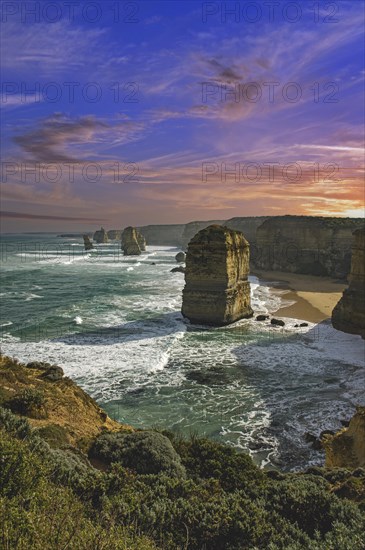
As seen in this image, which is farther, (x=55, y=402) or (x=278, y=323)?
(x=278, y=323)

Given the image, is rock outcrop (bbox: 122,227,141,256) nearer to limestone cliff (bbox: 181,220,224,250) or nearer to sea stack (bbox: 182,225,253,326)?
limestone cliff (bbox: 181,220,224,250)

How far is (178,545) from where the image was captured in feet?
18.0

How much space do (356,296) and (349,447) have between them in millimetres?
17305

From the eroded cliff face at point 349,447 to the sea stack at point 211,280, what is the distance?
17605mm

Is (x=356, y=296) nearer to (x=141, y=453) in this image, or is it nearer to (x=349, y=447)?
(x=349, y=447)

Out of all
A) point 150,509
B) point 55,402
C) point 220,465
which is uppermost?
point 150,509

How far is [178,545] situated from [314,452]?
9093mm

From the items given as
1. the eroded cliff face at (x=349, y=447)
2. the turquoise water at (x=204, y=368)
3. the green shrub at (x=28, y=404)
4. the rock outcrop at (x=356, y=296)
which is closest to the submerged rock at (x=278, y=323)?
the turquoise water at (x=204, y=368)

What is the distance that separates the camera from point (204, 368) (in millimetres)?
20641

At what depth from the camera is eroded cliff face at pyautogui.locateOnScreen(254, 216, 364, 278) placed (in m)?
58.9

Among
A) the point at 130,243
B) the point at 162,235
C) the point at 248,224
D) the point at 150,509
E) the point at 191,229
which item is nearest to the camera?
the point at 150,509

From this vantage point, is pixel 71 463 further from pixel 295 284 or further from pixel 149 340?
pixel 295 284

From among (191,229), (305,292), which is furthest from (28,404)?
(191,229)

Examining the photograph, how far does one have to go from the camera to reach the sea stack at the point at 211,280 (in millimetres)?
29328
